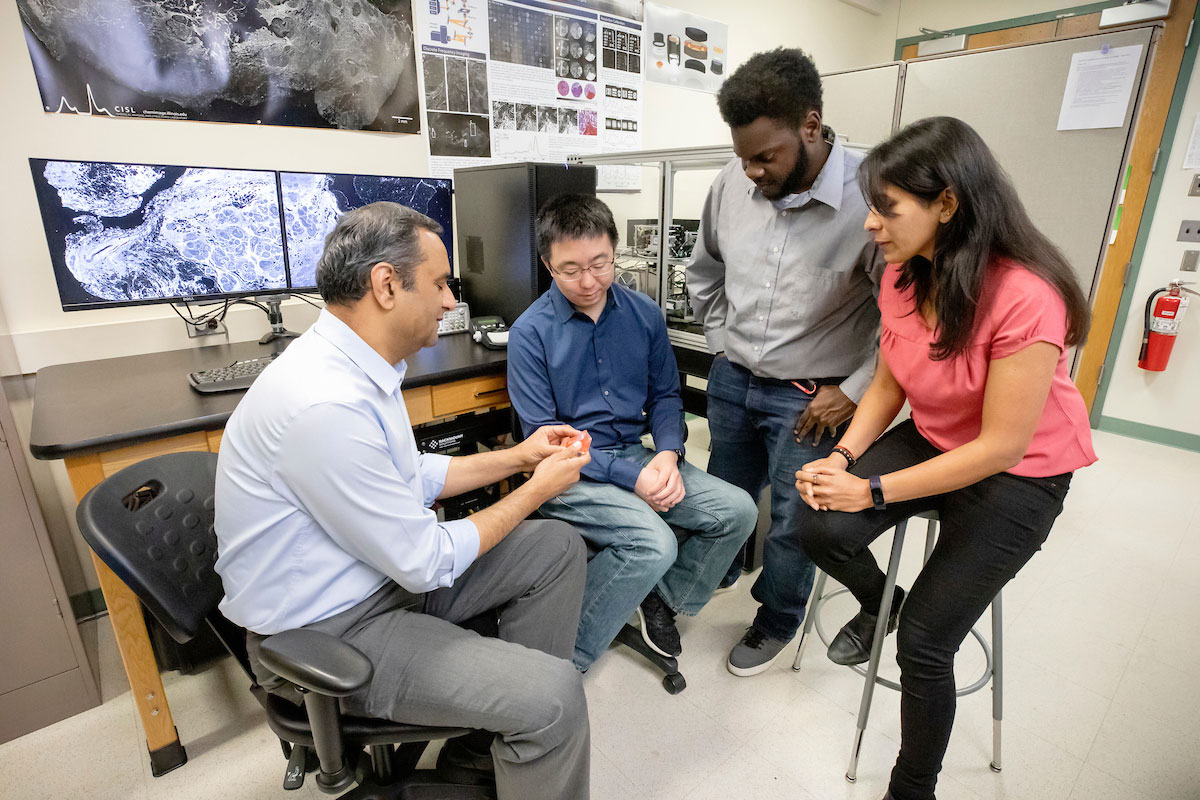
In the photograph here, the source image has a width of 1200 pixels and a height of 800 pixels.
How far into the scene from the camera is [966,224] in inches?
42.4

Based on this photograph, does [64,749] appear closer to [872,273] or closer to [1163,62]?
[872,273]

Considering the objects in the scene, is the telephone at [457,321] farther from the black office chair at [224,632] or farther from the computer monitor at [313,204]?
the black office chair at [224,632]

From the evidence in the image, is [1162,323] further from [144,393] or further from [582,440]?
[144,393]

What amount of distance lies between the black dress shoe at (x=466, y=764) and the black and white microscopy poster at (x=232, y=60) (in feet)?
6.33

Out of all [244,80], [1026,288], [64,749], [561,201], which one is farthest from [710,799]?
[244,80]

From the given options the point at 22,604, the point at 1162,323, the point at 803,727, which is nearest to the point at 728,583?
the point at 803,727

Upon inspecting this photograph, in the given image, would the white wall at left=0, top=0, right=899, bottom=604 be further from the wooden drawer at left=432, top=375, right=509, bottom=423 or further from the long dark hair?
the long dark hair

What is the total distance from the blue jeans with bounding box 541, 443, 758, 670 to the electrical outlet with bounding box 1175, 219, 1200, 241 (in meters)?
3.24

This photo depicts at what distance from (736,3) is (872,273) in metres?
2.63

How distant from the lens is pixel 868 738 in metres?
1.57

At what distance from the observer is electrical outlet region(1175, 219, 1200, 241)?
10.3ft

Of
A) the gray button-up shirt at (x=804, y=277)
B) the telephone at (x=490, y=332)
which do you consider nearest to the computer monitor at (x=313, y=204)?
the telephone at (x=490, y=332)

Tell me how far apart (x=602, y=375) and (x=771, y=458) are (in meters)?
0.51

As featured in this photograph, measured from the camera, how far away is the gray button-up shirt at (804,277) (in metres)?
1.45
